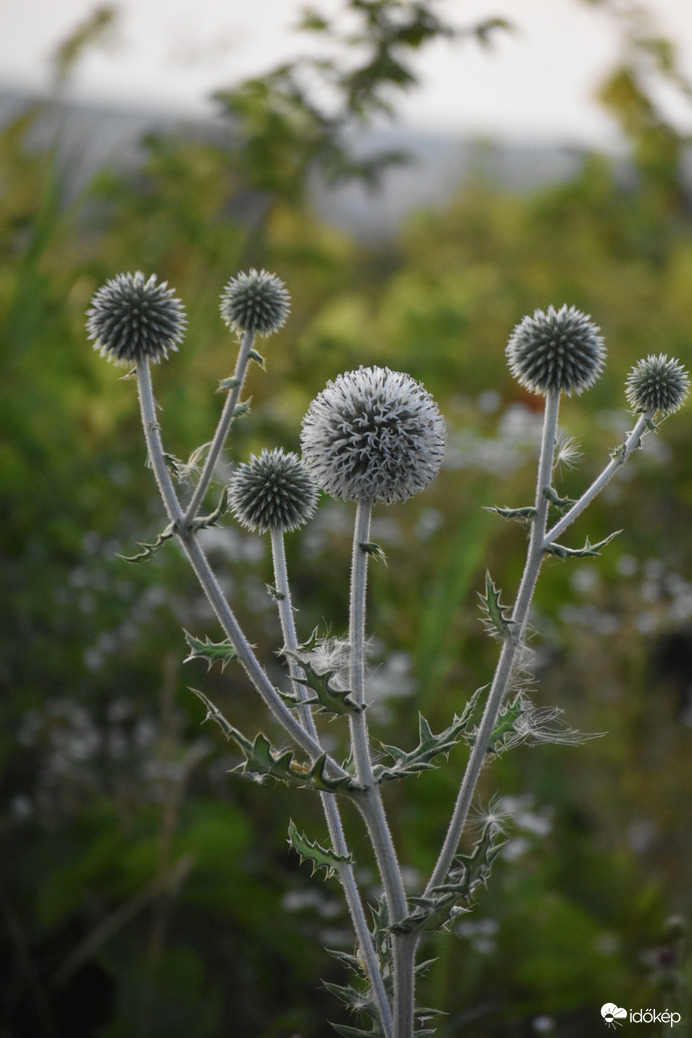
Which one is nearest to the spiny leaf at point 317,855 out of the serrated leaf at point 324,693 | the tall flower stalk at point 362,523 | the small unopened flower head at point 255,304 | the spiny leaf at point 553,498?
the tall flower stalk at point 362,523

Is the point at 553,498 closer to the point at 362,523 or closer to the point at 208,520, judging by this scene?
the point at 362,523

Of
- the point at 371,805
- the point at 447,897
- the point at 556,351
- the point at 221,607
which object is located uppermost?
the point at 556,351

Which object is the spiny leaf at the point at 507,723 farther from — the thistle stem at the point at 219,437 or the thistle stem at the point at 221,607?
the thistle stem at the point at 219,437

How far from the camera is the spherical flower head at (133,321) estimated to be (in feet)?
4.77

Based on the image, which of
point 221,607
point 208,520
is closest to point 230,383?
point 208,520

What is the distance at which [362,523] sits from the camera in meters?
1.30

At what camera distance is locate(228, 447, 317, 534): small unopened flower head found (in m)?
1.59

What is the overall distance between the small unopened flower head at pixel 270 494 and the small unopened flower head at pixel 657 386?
1.81ft

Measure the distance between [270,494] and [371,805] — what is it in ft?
1.87

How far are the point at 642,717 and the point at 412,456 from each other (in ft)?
11.7

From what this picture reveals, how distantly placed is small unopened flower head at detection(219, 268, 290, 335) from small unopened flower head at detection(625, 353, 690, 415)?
568 mm

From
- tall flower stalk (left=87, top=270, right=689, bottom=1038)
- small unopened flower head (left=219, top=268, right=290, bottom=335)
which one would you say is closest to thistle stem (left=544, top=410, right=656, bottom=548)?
tall flower stalk (left=87, top=270, right=689, bottom=1038)

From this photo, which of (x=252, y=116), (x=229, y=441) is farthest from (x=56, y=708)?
(x=252, y=116)

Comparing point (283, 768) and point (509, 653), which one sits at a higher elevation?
point (509, 653)
